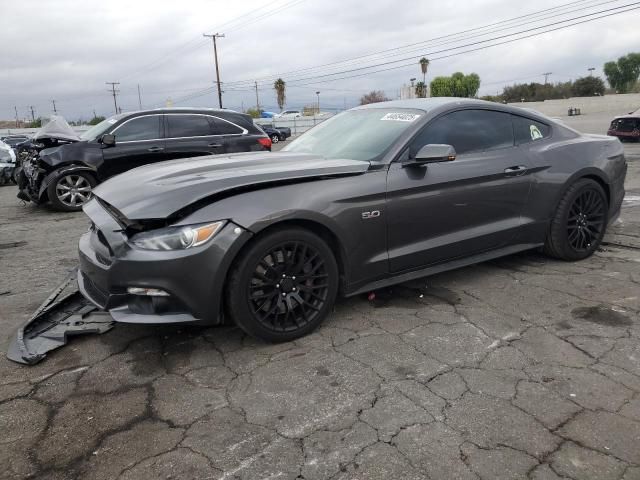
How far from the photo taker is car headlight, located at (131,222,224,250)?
9.43 ft

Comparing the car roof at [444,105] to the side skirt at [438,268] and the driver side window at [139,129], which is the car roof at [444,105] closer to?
the side skirt at [438,268]

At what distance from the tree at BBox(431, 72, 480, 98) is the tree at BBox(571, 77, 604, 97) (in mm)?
14605

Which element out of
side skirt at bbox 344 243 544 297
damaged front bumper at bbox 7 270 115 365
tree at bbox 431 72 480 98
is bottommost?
damaged front bumper at bbox 7 270 115 365

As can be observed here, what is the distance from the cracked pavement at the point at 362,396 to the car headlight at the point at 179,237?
726 millimetres

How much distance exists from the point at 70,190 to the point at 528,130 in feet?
23.1

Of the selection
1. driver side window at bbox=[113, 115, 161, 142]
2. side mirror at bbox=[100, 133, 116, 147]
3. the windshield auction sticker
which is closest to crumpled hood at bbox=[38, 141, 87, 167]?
side mirror at bbox=[100, 133, 116, 147]

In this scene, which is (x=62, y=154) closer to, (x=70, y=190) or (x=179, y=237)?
(x=70, y=190)

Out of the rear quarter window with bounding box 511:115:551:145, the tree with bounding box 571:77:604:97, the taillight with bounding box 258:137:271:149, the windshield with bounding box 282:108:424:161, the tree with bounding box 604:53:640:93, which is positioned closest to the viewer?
the windshield with bounding box 282:108:424:161

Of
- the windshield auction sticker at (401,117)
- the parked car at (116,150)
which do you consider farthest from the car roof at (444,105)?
the parked car at (116,150)

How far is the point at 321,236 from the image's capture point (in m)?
3.34

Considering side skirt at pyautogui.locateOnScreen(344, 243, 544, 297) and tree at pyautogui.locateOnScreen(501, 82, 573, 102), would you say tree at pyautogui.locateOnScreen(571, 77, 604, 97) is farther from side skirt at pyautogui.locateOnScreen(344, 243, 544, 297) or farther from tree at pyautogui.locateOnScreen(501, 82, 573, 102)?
side skirt at pyautogui.locateOnScreen(344, 243, 544, 297)

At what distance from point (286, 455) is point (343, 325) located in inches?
54.7

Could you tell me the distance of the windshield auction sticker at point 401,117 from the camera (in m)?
3.87

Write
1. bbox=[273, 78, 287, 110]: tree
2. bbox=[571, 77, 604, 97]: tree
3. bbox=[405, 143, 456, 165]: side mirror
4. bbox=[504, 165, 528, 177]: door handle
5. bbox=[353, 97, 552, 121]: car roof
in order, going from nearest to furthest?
bbox=[405, 143, 456, 165]: side mirror < bbox=[353, 97, 552, 121]: car roof < bbox=[504, 165, 528, 177]: door handle < bbox=[571, 77, 604, 97]: tree < bbox=[273, 78, 287, 110]: tree
